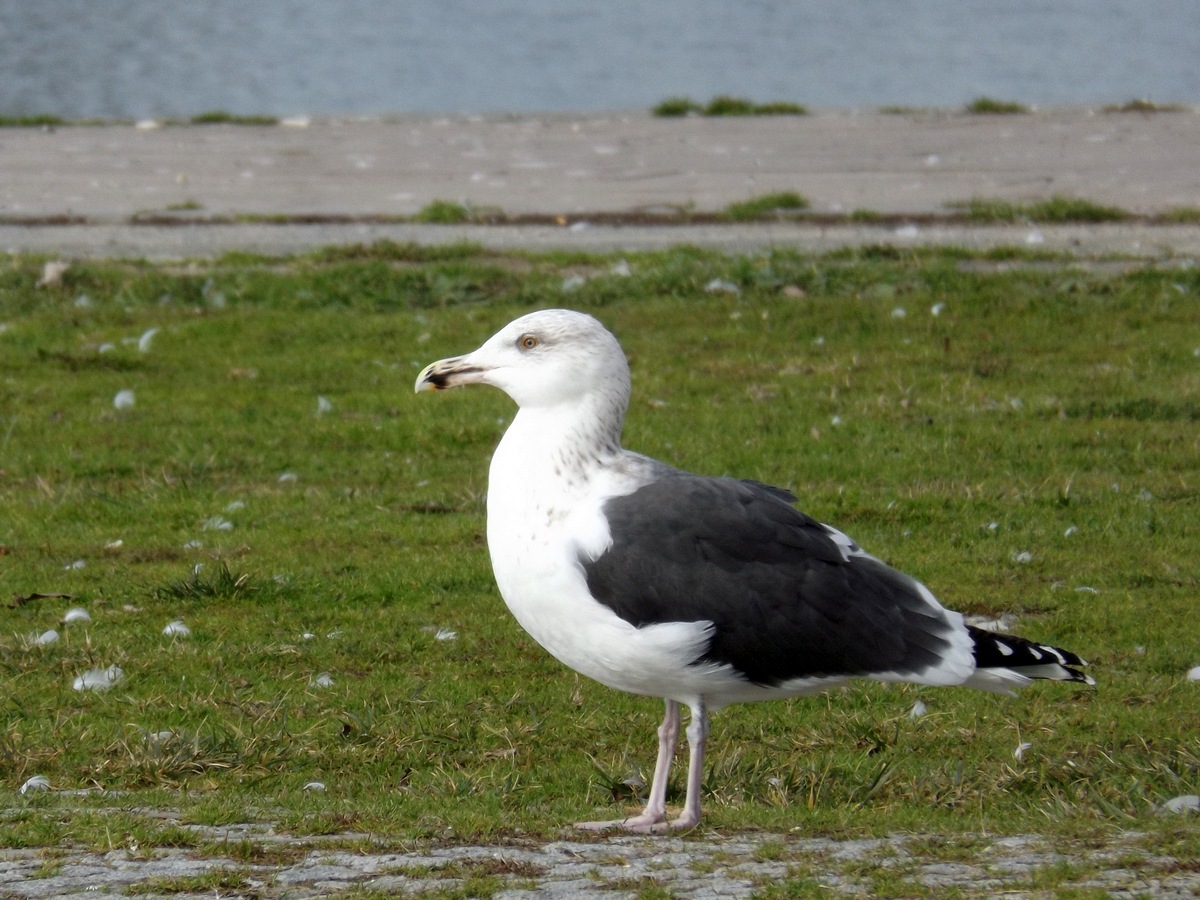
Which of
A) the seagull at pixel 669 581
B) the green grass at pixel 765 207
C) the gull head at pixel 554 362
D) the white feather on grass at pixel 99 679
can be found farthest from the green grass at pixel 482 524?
the green grass at pixel 765 207

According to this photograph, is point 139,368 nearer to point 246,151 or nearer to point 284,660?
point 284,660

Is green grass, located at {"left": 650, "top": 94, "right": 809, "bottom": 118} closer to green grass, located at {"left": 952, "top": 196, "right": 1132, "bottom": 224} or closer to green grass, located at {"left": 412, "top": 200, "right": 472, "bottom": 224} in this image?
green grass, located at {"left": 412, "top": 200, "right": 472, "bottom": 224}

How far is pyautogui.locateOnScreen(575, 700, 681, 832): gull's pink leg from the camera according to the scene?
435 cm

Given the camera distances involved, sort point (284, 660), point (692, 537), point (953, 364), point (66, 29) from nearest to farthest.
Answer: point (692, 537), point (284, 660), point (953, 364), point (66, 29)

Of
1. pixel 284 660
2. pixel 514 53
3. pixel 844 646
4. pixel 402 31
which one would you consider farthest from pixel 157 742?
pixel 402 31

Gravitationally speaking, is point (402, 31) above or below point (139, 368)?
above

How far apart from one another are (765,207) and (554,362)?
1014 centimetres

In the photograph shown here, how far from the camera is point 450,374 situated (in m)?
5.04

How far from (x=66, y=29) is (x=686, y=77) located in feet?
55.9

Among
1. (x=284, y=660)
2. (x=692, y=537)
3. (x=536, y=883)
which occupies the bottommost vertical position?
(x=284, y=660)

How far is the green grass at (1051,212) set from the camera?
14.0m

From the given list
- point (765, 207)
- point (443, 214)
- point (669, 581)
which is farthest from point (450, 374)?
point (765, 207)

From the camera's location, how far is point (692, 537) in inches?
181

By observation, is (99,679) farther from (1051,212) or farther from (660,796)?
(1051,212)
